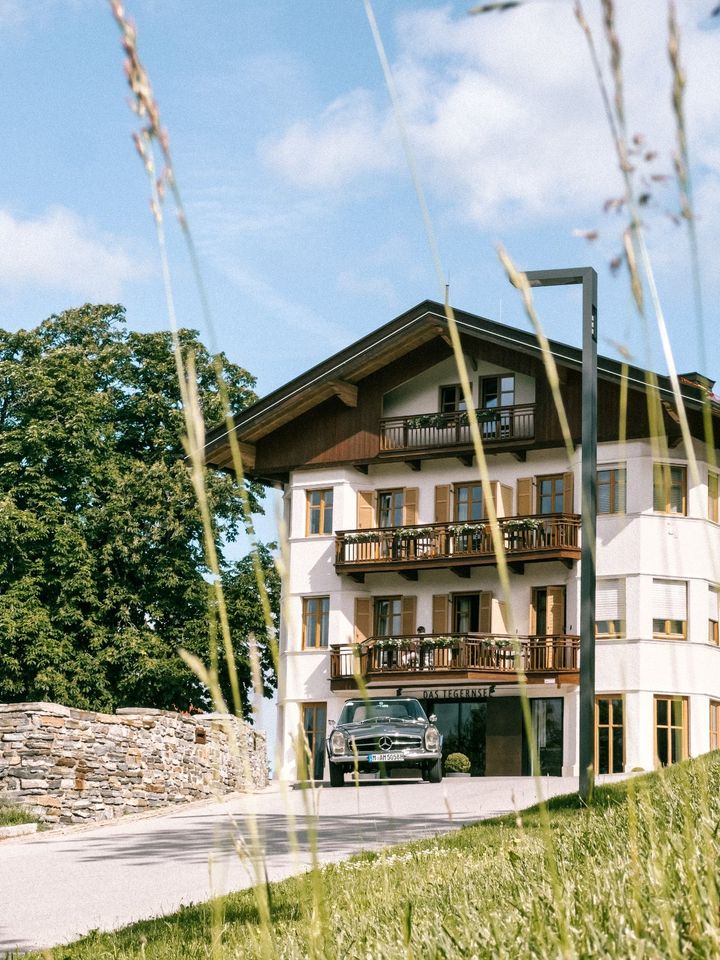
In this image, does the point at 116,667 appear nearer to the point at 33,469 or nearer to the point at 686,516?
the point at 33,469

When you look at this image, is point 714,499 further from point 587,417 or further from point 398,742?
point 587,417

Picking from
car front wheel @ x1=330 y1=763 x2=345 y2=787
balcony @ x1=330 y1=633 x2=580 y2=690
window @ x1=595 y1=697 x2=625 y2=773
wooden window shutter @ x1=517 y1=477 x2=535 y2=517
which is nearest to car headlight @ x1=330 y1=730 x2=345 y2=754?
car front wheel @ x1=330 y1=763 x2=345 y2=787

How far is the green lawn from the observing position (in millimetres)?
2775

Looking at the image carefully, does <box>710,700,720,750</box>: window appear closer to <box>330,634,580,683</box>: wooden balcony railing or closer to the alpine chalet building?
the alpine chalet building

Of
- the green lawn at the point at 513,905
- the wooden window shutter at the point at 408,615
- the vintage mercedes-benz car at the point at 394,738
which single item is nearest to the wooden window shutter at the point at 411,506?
the wooden window shutter at the point at 408,615

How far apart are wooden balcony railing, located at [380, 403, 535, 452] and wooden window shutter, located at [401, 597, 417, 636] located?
13.4 feet

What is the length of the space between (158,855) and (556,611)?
21.9m

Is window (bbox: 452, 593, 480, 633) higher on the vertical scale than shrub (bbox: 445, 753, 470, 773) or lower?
higher

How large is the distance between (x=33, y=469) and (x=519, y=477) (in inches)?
529

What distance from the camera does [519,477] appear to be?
36969 mm

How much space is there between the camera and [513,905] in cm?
463

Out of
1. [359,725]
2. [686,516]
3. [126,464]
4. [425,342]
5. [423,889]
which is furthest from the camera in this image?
[126,464]

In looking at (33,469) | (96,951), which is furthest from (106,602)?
(96,951)

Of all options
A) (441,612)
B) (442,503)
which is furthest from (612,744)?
(442,503)
